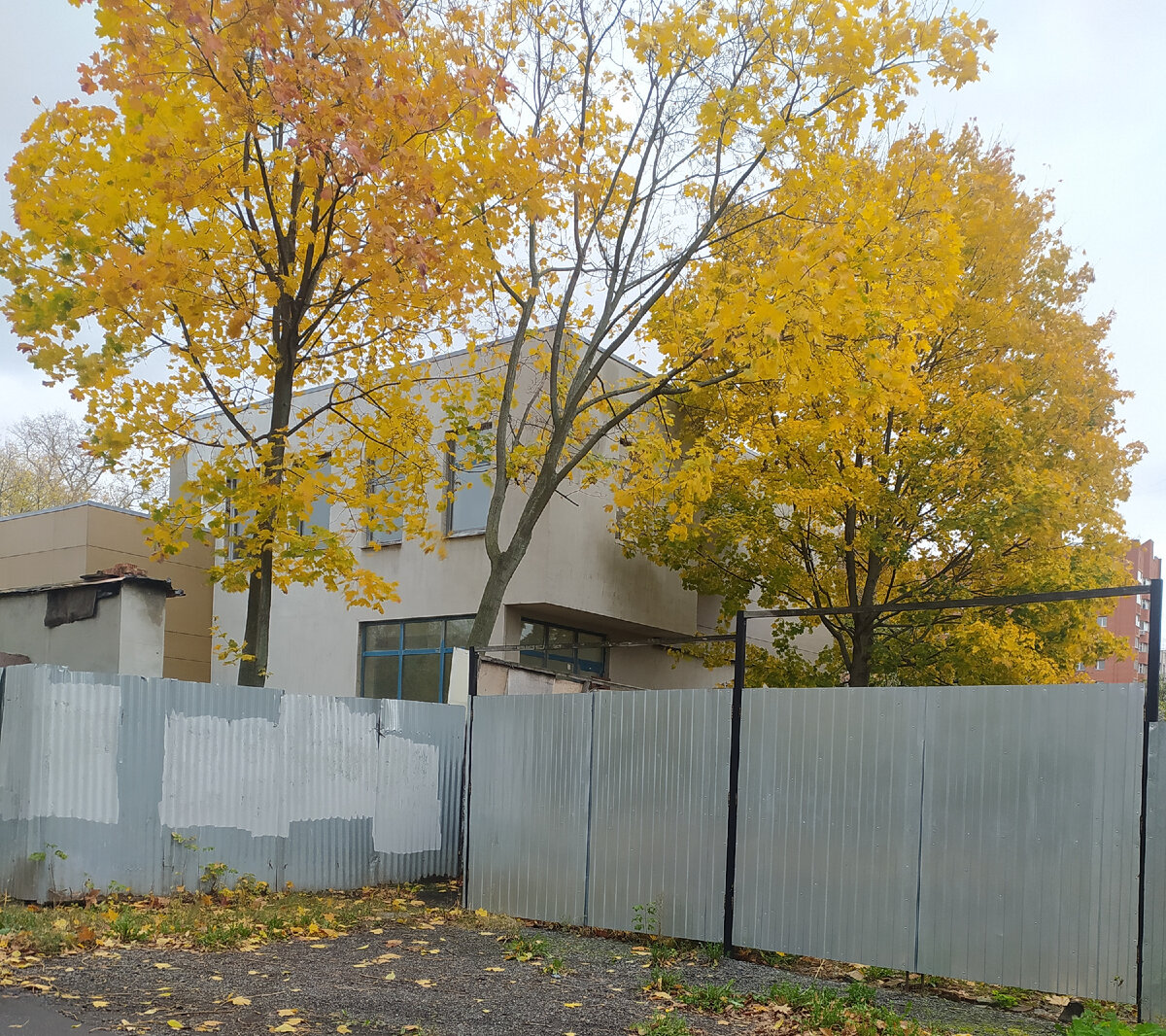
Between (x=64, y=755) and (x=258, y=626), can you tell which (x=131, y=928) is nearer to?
(x=64, y=755)

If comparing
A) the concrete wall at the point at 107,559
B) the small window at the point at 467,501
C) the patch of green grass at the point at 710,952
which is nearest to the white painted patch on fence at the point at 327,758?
the patch of green grass at the point at 710,952

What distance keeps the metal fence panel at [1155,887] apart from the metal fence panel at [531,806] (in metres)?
4.49

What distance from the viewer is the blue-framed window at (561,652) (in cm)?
1969

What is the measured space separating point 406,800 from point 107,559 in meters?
Result: 12.5

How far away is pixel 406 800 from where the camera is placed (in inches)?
494

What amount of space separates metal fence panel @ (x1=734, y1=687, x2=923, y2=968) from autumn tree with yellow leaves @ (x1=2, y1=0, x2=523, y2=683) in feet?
18.5

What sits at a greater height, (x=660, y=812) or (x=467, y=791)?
(x=660, y=812)

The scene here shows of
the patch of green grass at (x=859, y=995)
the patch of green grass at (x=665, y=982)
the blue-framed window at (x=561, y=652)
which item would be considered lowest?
the patch of green grass at (x=665, y=982)

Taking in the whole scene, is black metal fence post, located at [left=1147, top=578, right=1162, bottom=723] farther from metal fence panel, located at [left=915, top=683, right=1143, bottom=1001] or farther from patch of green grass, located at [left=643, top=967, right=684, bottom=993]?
patch of green grass, located at [left=643, top=967, right=684, bottom=993]

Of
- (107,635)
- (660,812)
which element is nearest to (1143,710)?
(660,812)

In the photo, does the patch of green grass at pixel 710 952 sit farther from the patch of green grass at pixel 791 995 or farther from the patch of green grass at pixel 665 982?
the patch of green grass at pixel 791 995

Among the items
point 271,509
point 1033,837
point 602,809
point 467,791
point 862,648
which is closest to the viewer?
point 1033,837

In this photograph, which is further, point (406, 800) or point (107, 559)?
point (107, 559)

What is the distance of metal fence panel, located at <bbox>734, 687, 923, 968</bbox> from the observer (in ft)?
25.5
